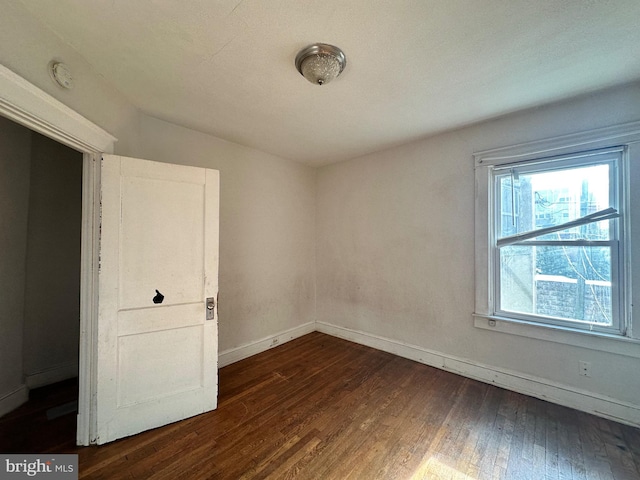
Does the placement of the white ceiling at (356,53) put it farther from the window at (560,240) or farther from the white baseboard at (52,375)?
the white baseboard at (52,375)

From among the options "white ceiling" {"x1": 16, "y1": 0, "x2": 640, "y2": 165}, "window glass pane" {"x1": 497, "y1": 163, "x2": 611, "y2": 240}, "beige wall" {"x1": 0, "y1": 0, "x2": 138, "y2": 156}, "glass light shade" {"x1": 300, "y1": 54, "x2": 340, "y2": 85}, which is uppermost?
"white ceiling" {"x1": 16, "y1": 0, "x2": 640, "y2": 165}

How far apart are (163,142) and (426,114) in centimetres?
260

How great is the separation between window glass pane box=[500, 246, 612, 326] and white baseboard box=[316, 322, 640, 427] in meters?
0.60

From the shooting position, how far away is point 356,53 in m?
1.53

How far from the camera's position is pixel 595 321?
6.66 ft

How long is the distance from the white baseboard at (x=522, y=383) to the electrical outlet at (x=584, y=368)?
0.50 feet

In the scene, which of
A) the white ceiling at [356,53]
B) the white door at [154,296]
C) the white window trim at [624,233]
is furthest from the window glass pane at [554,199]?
the white door at [154,296]

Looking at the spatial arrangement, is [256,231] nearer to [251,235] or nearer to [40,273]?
[251,235]

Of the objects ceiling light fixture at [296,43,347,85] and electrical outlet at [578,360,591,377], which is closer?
ceiling light fixture at [296,43,347,85]

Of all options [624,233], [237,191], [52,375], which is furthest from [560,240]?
[52,375]

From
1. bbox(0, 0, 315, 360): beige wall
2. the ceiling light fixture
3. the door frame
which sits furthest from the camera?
the door frame

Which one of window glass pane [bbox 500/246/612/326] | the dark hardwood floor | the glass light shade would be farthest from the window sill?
the glass light shade

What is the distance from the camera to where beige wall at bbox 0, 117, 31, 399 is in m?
2.04

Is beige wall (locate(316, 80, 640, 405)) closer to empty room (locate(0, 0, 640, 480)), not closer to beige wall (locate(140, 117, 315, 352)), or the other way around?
empty room (locate(0, 0, 640, 480))
